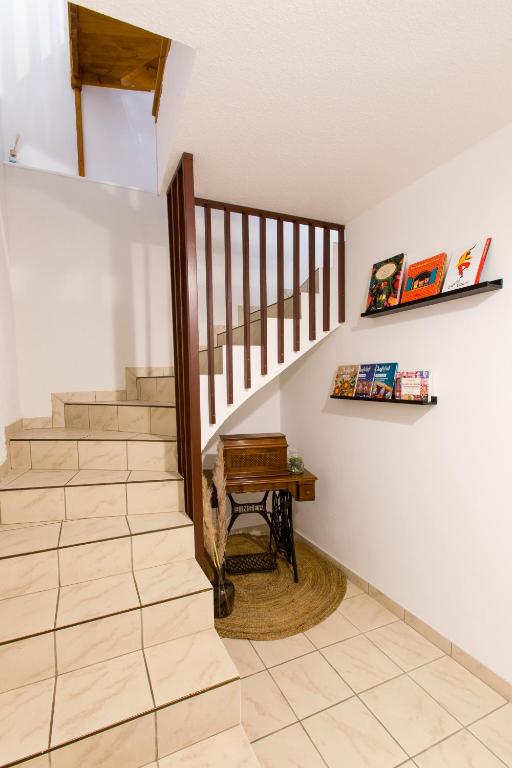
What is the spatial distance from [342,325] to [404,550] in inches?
56.7

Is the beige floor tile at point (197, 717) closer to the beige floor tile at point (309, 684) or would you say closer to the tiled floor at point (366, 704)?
the tiled floor at point (366, 704)

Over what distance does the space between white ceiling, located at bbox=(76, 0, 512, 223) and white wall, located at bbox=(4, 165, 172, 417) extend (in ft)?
3.70

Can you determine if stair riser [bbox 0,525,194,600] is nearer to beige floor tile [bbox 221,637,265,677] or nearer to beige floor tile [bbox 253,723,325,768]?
beige floor tile [bbox 221,637,265,677]

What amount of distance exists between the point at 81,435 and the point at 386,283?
2.01 meters

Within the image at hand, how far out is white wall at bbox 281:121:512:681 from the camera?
5.02 ft

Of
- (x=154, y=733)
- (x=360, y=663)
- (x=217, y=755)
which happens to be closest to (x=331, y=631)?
(x=360, y=663)

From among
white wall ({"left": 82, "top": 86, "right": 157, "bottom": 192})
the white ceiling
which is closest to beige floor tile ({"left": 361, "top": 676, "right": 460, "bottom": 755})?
the white ceiling

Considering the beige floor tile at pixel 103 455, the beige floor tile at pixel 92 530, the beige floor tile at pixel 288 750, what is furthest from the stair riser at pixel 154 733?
the beige floor tile at pixel 103 455

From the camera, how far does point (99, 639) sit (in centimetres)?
127

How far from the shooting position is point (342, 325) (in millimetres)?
2457

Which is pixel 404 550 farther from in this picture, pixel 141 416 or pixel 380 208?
pixel 380 208

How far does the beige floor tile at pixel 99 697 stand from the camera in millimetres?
1034

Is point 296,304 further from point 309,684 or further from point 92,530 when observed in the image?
point 309,684

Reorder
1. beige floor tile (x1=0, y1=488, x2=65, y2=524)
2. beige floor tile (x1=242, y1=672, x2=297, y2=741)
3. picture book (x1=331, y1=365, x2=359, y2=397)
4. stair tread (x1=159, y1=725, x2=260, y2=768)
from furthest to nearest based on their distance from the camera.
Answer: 1. picture book (x1=331, y1=365, x2=359, y2=397)
2. beige floor tile (x1=0, y1=488, x2=65, y2=524)
3. beige floor tile (x1=242, y1=672, x2=297, y2=741)
4. stair tread (x1=159, y1=725, x2=260, y2=768)
